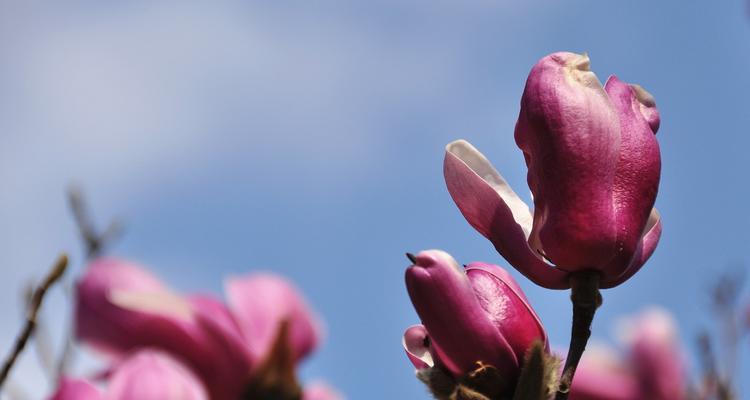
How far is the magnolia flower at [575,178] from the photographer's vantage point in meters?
1.06

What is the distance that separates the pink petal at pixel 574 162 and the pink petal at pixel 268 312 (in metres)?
0.63

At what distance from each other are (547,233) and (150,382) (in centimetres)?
55

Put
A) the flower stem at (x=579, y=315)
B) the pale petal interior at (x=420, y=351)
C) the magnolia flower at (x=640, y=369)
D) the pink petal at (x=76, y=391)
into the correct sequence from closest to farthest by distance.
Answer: the flower stem at (x=579, y=315) < the pale petal interior at (x=420, y=351) < the pink petal at (x=76, y=391) < the magnolia flower at (x=640, y=369)

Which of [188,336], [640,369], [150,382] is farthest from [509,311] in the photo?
[640,369]

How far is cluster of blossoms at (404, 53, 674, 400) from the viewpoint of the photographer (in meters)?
1.03

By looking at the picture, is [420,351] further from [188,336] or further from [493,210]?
[188,336]

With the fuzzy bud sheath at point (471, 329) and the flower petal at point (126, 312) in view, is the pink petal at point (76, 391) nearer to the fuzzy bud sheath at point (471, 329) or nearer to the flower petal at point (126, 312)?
the flower petal at point (126, 312)

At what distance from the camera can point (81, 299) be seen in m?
1.61

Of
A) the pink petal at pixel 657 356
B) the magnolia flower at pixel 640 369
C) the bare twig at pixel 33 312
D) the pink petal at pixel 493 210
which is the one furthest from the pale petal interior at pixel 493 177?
the pink petal at pixel 657 356

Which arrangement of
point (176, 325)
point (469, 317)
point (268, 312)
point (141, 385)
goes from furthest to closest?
1. point (268, 312)
2. point (176, 325)
3. point (141, 385)
4. point (469, 317)

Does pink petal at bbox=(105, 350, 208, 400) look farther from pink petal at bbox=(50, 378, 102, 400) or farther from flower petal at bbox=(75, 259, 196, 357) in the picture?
flower petal at bbox=(75, 259, 196, 357)

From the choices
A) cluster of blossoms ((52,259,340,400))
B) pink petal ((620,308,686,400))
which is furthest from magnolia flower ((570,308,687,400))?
cluster of blossoms ((52,259,340,400))

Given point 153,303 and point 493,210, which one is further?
point 153,303

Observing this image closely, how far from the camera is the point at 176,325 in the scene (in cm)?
152
